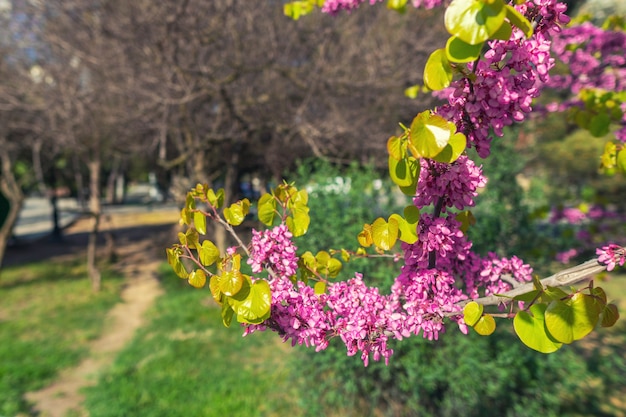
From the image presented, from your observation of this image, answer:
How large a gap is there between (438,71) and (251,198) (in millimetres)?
4032

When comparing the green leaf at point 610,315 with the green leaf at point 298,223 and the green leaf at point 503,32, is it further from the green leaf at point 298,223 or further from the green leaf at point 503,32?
the green leaf at point 298,223

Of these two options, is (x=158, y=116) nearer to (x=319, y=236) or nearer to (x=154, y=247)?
(x=319, y=236)

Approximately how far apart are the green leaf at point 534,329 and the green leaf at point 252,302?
0.61 metres

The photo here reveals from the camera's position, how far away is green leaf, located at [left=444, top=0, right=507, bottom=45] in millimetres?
759

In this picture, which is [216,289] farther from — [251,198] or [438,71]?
[251,198]

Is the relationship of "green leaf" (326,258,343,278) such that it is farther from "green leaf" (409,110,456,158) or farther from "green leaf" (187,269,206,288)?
"green leaf" (409,110,456,158)

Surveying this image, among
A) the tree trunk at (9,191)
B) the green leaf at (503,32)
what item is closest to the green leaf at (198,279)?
the green leaf at (503,32)

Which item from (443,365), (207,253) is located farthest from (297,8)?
(443,365)

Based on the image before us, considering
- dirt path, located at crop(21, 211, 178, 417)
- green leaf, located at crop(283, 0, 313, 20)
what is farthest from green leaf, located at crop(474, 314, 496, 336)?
dirt path, located at crop(21, 211, 178, 417)

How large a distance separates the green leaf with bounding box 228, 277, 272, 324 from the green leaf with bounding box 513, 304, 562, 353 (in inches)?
24.0

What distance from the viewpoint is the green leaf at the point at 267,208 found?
1470 mm

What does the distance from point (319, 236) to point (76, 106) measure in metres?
6.15

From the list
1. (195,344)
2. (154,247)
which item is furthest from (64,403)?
(154,247)

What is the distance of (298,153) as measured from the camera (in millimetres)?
8781
